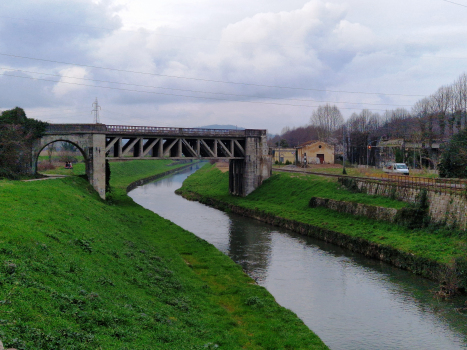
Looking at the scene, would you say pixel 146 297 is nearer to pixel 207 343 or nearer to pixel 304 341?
pixel 207 343

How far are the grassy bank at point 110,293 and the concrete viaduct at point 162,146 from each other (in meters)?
26.4

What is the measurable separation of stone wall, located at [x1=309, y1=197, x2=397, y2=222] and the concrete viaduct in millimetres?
18741

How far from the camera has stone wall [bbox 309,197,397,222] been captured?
1700 inches

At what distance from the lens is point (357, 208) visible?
1885 inches

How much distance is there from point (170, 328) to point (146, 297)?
3.60 m

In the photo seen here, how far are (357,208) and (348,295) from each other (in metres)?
20.6

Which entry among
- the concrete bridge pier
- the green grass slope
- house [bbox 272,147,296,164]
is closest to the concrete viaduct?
the concrete bridge pier

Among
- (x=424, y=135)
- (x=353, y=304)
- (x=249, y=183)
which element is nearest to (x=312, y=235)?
(x=353, y=304)

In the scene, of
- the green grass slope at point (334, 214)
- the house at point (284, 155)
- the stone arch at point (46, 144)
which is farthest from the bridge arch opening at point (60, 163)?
the house at point (284, 155)

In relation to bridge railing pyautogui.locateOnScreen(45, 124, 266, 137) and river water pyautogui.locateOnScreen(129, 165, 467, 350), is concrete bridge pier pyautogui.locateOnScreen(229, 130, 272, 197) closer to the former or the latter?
bridge railing pyautogui.locateOnScreen(45, 124, 266, 137)

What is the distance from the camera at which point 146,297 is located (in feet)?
65.9

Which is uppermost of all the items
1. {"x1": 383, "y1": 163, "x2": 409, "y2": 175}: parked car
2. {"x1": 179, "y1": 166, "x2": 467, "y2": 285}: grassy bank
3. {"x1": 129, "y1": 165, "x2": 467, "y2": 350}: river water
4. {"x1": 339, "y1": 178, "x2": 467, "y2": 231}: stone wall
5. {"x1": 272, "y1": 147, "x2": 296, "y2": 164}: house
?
{"x1": 272, "y1": 147, "x2": 296, "y2": 164}: house

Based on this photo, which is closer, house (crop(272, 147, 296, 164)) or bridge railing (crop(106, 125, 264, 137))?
bridge railing (crop(106, 125, 264, 137))

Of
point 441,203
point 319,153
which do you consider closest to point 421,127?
point 319,153
